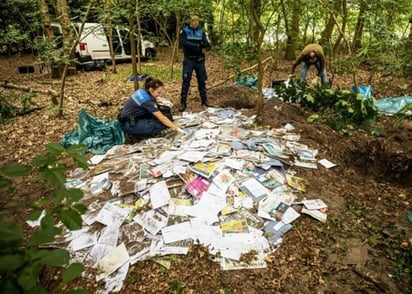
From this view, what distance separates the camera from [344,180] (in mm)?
3260

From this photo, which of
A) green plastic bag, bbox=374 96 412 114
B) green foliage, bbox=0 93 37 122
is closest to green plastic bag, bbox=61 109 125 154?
green foliage, bbox=0 93 37 122

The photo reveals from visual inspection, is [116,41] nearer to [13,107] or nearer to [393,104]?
[13,107]

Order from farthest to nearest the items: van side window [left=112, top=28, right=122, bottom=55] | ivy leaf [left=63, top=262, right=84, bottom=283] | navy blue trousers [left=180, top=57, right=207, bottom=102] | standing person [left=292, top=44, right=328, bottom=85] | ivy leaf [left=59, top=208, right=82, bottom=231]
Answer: van side window [left=112, top=28, right=122, bottom=55], navy blue trousers [left=180, top=57, right=207, bottom=102], standing person [left=292, top=44, right=328, bottom=85], ivy leaf [left=59, top=208, right=82, bottom=231], ivy leaf [left=63, top=262, right=84, bottom=283]

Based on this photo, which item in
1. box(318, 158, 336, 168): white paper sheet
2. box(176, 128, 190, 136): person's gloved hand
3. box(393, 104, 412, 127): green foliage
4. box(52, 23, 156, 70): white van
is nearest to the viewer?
box(393, 104, 412, 127): green foliage

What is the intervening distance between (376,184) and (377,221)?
0.78 m

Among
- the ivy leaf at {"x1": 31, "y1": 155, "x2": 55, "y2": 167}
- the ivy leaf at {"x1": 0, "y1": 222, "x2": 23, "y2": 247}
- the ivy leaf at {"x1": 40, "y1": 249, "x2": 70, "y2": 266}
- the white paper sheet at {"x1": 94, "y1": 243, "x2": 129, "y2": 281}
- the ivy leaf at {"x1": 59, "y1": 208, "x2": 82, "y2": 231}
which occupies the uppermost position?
the ivy leaf at {"x1": 31, "y1": 155, "x2": 55, "y2": 167}

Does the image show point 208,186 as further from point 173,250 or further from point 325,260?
point 325,260

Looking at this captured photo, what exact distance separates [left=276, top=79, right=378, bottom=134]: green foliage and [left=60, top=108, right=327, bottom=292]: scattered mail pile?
970mm

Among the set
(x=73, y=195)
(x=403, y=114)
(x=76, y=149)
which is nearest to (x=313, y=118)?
(x=403, y=114)

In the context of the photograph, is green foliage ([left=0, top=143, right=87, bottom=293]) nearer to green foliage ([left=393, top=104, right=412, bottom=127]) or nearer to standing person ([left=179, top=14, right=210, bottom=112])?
green foliage ([left=393, top=104, right=412, bottom=127])

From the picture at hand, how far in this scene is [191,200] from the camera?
2748 millimetres

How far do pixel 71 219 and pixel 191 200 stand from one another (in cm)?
179

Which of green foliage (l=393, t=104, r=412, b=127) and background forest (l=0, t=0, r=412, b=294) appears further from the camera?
green foliage (l=393, t=104, r=412, b=127)

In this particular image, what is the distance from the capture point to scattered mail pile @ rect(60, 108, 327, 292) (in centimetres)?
234
